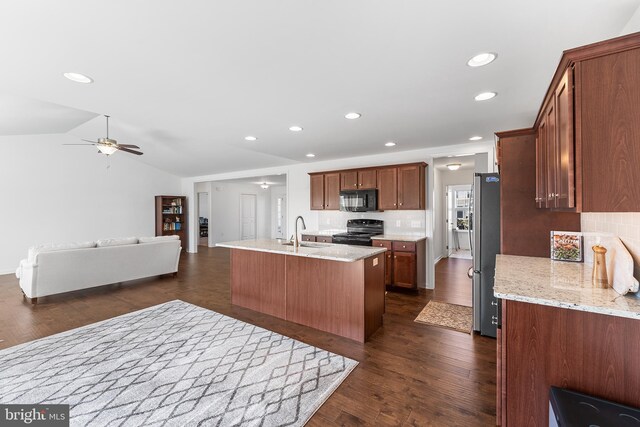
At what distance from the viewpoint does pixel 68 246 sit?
419 centimetres

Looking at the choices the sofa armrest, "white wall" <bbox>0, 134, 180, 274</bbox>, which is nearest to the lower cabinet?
the sofa armrest

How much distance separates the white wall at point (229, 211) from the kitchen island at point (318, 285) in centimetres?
616

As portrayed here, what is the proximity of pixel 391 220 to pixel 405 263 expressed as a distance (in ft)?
3.60

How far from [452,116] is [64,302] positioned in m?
5.87

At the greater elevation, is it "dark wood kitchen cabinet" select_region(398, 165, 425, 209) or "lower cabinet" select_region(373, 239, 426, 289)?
"dark wood kitchen cabinet" select_region(398, 165, 425, 209)

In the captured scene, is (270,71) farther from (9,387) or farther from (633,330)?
(9,387)

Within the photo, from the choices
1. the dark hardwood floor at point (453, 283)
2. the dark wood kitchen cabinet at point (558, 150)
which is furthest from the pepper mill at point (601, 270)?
the dark hardwood floor at point (453, 283)

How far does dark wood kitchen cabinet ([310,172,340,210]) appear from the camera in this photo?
5582 millimetres

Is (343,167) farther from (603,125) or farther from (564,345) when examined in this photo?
(564,345)

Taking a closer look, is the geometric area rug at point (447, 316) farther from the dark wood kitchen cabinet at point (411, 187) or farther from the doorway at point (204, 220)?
the doorway at point (204, 220)

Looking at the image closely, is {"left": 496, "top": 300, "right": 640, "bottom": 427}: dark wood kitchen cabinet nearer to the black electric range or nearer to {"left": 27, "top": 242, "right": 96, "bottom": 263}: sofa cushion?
the black electric range

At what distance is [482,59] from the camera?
2008 mm

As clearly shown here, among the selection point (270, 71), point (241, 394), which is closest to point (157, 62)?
point (270, 71)

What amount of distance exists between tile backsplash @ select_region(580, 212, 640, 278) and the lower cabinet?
2389 millimetres
